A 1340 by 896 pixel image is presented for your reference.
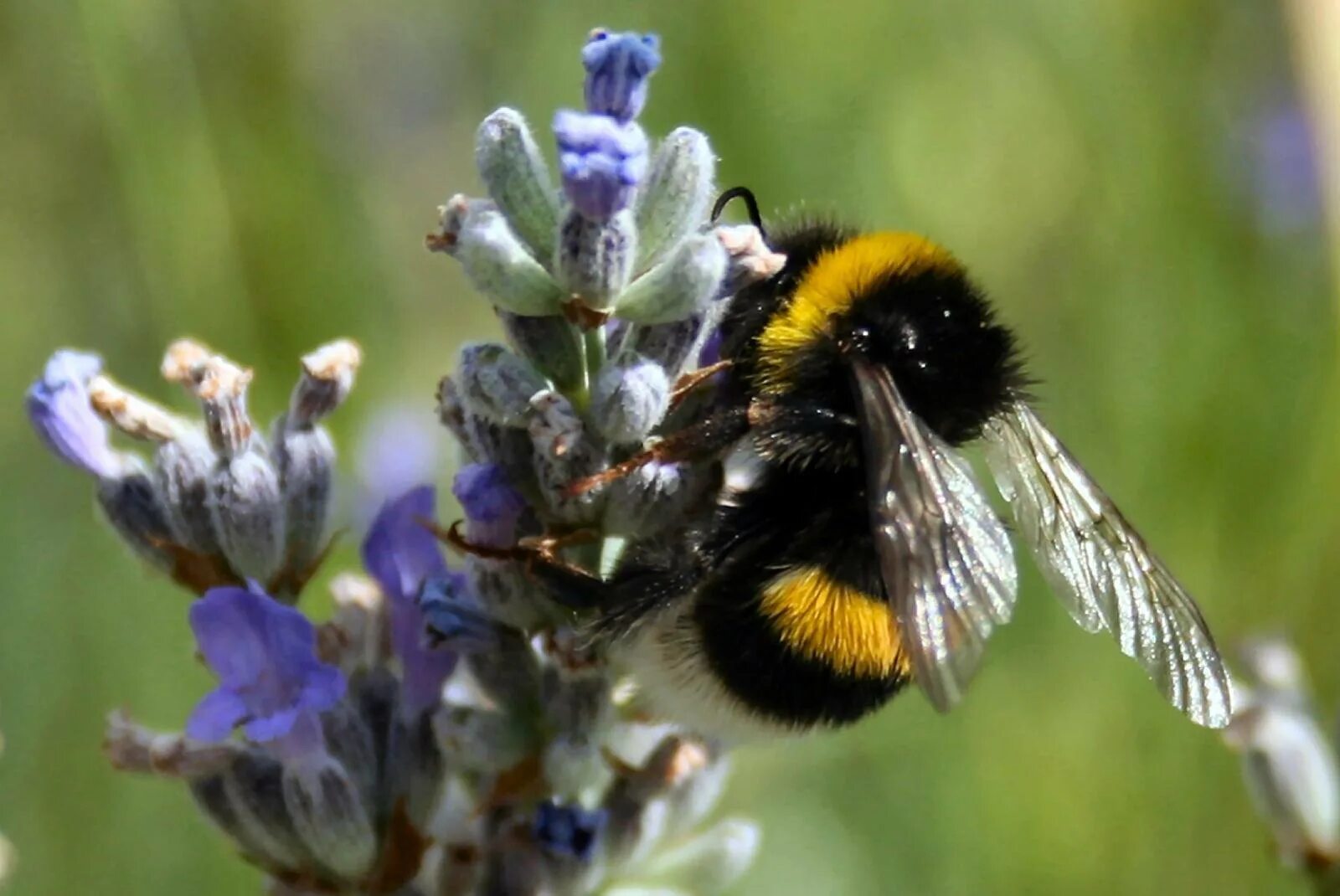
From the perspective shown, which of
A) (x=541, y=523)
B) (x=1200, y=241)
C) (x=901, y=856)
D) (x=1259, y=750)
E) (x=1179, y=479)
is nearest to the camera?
(x=541, y=523)

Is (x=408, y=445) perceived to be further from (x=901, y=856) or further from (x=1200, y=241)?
(x=1200, y=241)

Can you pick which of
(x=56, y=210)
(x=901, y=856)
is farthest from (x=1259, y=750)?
(x=56, y=210)

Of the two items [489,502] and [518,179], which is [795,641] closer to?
[489,502]

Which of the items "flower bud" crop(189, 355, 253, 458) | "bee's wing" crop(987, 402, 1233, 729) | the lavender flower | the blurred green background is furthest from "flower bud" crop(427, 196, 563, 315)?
the blurred green background

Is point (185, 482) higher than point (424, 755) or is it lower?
higher

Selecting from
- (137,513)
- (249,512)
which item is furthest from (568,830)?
(137,513)

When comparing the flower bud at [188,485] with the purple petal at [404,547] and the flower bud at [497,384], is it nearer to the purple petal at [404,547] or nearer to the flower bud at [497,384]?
the purple petal at [404,547]

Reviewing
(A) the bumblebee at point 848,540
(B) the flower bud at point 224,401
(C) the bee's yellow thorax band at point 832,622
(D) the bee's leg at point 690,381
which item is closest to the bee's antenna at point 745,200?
(A) the bumblebee at point 848,540
